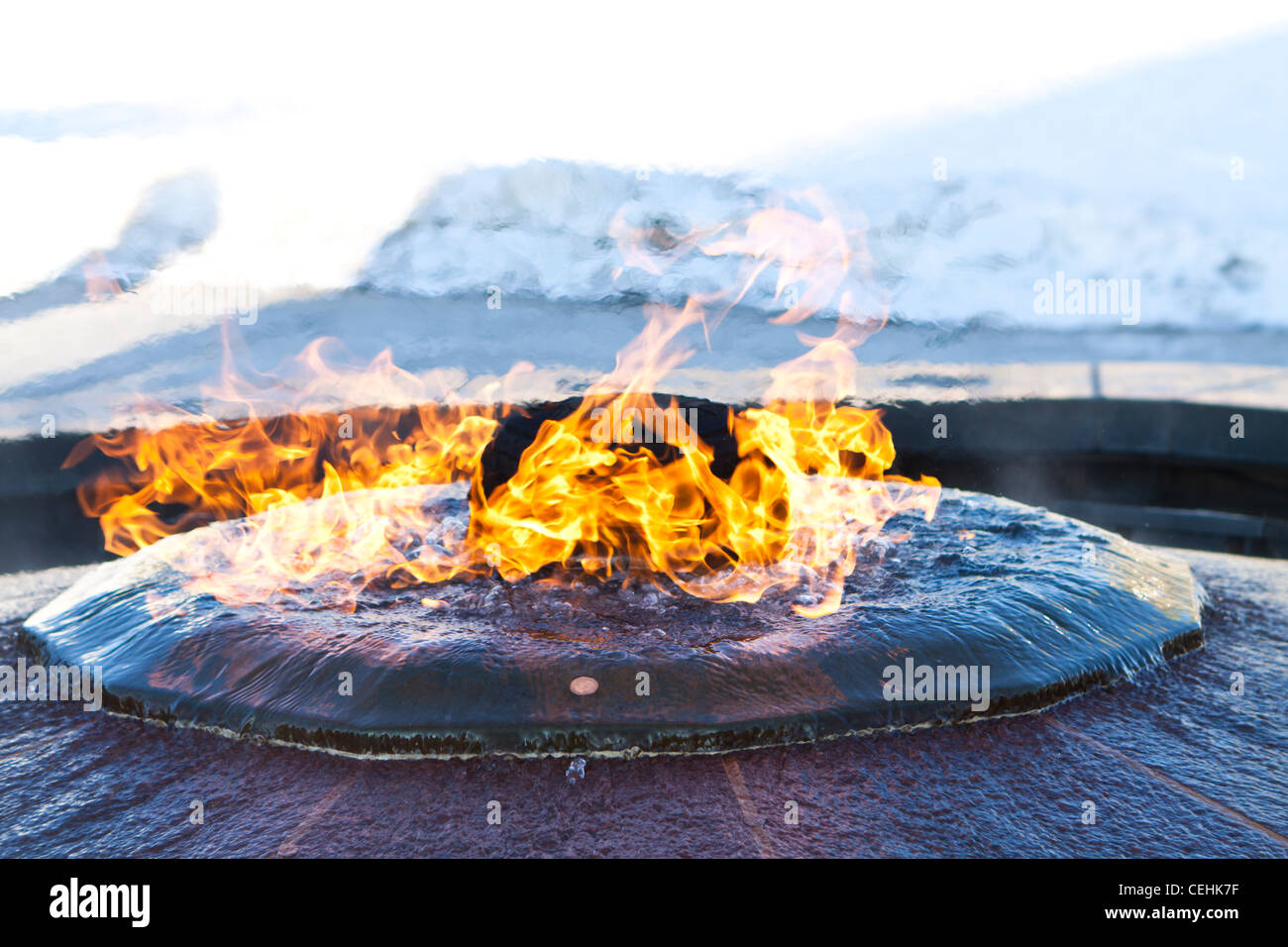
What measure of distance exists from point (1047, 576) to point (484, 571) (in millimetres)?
2346

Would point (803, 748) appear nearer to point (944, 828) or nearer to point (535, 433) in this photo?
point (944, 828)

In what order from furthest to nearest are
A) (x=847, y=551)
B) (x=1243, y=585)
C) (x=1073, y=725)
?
(x=1243, y=585), (x=847, y=551), (x=1073, y=725)

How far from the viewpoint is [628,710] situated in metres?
Answer: 2.31

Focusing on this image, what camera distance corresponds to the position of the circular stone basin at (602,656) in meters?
2.32

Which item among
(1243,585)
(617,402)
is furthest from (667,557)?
(1243,585)
